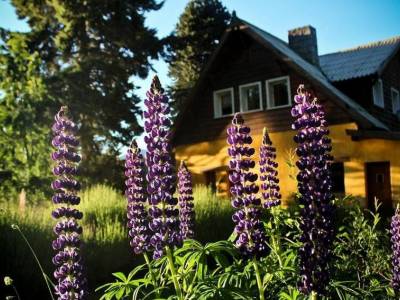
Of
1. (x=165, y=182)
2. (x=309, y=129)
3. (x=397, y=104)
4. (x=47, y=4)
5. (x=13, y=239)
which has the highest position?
(x=47, y=4)

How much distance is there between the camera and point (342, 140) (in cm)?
2059

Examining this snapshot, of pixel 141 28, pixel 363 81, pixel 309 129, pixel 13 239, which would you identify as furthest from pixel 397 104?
pixel 309 129

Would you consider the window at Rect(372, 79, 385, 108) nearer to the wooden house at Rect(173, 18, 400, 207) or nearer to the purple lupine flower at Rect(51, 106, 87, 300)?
the wooden house at Rect(173, 18, 400, 207)

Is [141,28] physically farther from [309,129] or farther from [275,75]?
[309,129]

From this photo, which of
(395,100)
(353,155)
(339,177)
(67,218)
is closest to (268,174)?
(67,218)

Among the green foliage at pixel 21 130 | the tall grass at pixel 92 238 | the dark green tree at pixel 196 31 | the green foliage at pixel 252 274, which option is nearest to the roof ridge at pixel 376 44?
the dark green tree at pixel 196 31

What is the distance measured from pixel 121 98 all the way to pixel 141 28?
4.32 metres

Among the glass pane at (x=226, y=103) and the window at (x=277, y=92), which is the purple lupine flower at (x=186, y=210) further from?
the glass pane at (x=226, y=103)

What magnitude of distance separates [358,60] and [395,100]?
4.25 metres

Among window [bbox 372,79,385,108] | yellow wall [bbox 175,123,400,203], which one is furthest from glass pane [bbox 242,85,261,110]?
window [bbox 372,79,385,108]

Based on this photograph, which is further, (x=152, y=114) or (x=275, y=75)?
(x=275, y=75)

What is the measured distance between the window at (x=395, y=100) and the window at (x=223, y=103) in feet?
30.5

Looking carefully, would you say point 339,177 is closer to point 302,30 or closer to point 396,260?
point 302,30

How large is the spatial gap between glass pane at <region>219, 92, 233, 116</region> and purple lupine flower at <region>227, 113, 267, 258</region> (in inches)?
807
